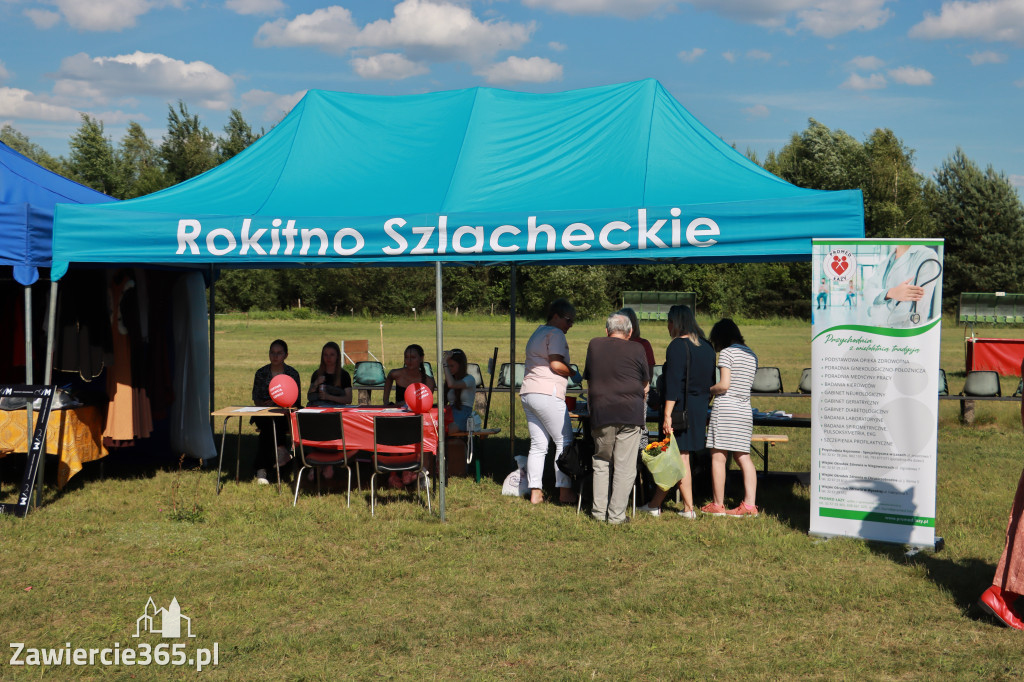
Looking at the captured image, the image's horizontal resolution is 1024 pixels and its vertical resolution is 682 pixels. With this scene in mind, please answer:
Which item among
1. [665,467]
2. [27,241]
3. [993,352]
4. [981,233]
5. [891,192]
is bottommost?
[665,467]

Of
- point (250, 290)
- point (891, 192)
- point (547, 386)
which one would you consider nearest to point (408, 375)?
point (547, 386)

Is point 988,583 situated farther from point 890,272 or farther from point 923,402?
A: point 890,272

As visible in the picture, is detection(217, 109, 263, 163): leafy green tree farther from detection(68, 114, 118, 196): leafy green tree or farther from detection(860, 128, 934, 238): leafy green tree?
detection(860, 128, 934, 238): leafy green tree

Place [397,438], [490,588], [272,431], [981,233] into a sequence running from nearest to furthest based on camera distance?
[490,588] → [397,438] → [272,431] → [981,233]

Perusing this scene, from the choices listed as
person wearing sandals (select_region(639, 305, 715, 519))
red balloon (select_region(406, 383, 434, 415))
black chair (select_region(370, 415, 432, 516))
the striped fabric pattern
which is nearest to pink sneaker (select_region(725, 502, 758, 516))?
person wearing sandals (select_region(639, 305, 715, 519))

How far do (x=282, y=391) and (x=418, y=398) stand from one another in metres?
1.22

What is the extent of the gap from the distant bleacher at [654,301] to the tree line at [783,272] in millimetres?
1448

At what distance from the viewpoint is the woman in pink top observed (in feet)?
23.3

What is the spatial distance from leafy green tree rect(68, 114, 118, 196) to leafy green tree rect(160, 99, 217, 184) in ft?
12.8

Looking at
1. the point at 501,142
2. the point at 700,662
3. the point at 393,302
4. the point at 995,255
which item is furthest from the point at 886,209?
the point at 700,662

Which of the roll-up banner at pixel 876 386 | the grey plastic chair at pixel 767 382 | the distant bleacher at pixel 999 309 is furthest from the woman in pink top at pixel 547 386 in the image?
the distant bleacher at pixel 999 309

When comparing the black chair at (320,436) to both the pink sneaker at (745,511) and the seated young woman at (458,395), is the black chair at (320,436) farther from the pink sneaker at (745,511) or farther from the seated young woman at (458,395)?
the pink sneaker at (745,511)

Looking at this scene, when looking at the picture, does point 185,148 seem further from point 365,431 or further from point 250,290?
point 365,431

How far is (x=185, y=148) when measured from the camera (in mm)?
57781
